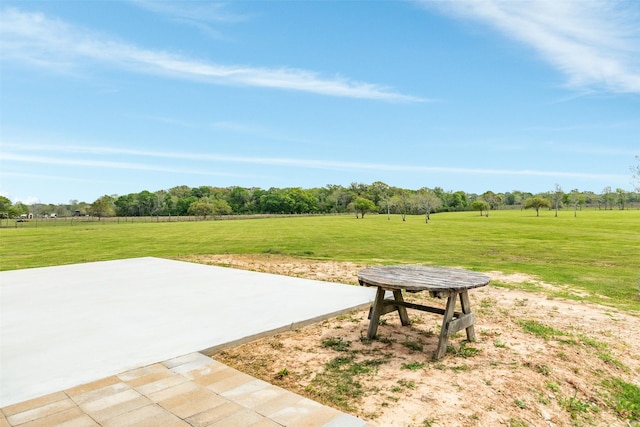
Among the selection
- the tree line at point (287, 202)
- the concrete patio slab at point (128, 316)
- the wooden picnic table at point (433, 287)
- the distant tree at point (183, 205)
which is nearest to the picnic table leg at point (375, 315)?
the wooden picnic table at point (433, 287)

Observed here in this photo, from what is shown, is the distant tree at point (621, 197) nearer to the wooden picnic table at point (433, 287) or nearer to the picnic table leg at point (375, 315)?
the wooden picnic table at point (433, 287)

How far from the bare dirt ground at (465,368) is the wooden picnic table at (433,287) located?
0.83 ft

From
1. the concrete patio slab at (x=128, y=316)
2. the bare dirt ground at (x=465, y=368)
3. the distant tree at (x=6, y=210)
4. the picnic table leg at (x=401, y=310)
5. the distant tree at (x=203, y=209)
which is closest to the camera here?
the bare dirt ground at (x=465, y=368)

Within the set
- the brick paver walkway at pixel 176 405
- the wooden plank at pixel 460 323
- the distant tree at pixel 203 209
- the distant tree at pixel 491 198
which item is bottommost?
the brick paver walkway at pixel 176 405

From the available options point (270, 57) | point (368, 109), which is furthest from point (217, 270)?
point (368, 109)

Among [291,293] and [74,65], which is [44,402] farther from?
[74,65]

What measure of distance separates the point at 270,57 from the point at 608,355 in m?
32.4

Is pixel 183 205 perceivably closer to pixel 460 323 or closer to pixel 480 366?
pixel 460 323

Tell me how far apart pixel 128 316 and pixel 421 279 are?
4.02 m

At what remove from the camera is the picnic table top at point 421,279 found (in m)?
3.65

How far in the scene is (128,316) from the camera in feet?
16.7

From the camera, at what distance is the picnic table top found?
3.65 meters

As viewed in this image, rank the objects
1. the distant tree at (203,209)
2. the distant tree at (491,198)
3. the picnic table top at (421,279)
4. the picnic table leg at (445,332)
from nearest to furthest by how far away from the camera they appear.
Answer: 1. the picnic table top at (421,279)
2. the picnic table leg at (445,332)
3. the distant tree at (203,209)
4. the distant tree at (491,198)

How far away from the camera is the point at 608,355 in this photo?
405 cm
